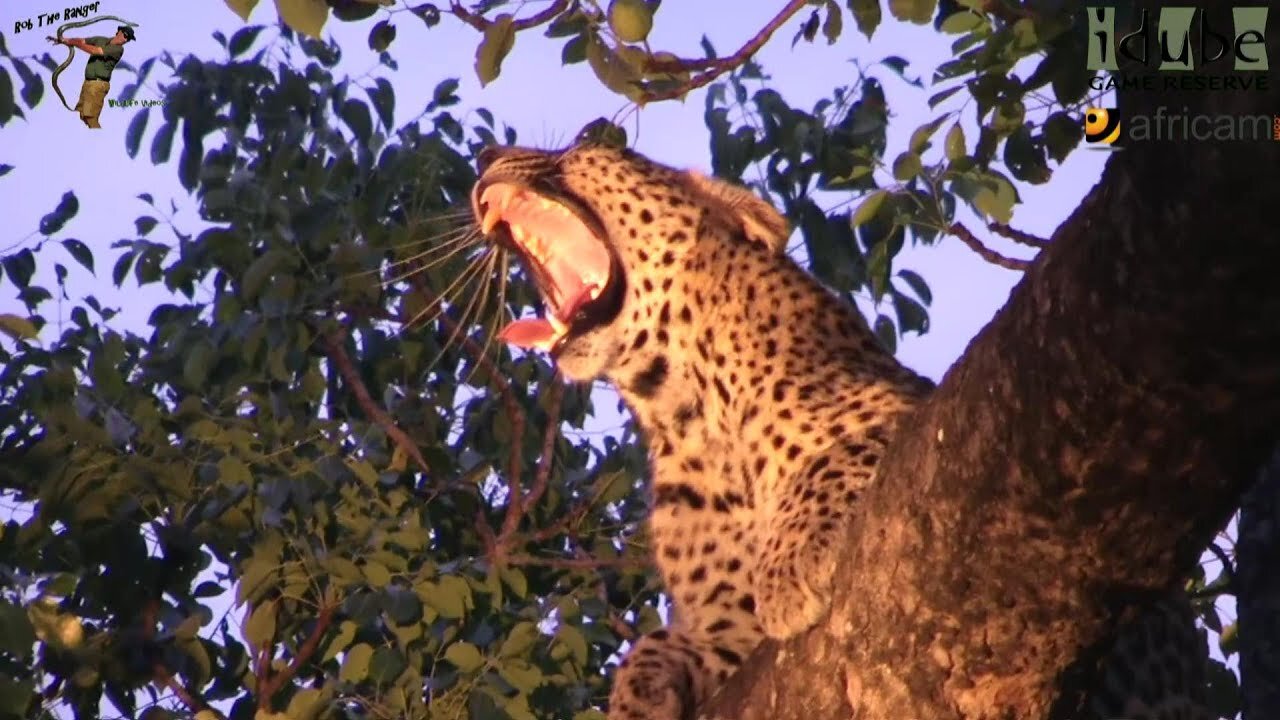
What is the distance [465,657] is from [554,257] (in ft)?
4.00

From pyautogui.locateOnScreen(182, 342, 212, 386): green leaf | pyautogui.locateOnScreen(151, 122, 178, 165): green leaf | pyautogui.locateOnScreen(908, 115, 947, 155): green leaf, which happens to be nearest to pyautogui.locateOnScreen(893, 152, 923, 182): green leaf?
pyautogui.locateOnScreen(908, 115, 947, 155): green leaf

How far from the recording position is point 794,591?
4.04 m

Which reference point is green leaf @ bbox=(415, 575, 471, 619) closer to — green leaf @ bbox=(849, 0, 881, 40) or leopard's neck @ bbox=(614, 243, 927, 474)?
leopard's neck @ bbox=(614, 243, 927, 474)

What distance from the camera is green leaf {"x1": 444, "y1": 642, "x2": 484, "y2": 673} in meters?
5.71

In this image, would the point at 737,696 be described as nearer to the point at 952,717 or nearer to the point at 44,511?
the point at 952,717

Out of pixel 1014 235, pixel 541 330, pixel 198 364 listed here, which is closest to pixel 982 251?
pixel 1014 235

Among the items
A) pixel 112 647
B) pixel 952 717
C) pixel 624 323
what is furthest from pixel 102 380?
pixel 952 717

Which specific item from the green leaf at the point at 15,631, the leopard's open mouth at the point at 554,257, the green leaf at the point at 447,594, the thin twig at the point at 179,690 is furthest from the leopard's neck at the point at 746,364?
the thin twig at the point at 179,690

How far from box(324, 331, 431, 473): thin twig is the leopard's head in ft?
3.80

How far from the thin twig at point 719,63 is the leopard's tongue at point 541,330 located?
124 cm

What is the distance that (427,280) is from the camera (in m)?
6.93

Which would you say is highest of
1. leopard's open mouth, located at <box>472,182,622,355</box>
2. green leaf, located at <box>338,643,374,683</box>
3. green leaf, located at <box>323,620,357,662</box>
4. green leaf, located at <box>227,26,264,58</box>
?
green leaf, located at <box>227,26,264,58</box>

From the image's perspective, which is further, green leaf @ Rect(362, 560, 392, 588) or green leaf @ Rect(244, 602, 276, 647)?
green leaf @ Rect(244, 602, 276, 647)

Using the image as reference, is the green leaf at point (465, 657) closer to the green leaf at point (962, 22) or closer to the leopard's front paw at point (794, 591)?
the leopard's front paw at point (794, 591)
